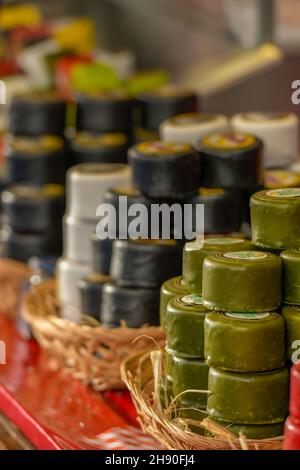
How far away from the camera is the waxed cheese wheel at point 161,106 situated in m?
2.62

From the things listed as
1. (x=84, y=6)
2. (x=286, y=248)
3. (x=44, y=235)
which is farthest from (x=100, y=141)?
(x=84, y=6)

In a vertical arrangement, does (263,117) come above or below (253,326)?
above

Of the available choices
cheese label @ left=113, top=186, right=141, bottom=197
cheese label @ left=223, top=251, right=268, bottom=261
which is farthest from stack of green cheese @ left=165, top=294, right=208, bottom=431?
cheese label @ left=113, top=186, right=141, bottom=197

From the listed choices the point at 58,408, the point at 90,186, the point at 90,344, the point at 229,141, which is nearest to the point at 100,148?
the point at 90,186

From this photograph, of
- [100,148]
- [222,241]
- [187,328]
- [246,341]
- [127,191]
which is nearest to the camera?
[246,341]

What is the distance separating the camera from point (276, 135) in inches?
91.0

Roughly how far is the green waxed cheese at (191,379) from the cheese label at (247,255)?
18cm

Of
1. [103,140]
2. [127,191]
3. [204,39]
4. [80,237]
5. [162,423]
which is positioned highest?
[204,39]

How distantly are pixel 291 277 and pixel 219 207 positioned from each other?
52 centimetres

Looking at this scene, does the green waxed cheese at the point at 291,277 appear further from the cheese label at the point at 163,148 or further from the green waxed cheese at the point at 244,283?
the cheese label at the point at 163,148

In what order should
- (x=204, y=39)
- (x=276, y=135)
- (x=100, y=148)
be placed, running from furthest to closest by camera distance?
(x=204, y=39) < (x=100, y=148) < (x=276, y=135)

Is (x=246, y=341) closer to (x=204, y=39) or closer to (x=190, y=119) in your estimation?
(x=190, y=119)

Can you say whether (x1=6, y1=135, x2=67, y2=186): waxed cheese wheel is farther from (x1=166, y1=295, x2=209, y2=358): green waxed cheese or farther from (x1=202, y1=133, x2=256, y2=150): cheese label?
(x1=166, y1=295, x2=209, y2=358): green waxed cheese

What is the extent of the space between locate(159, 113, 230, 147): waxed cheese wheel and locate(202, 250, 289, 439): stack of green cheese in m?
0.76
